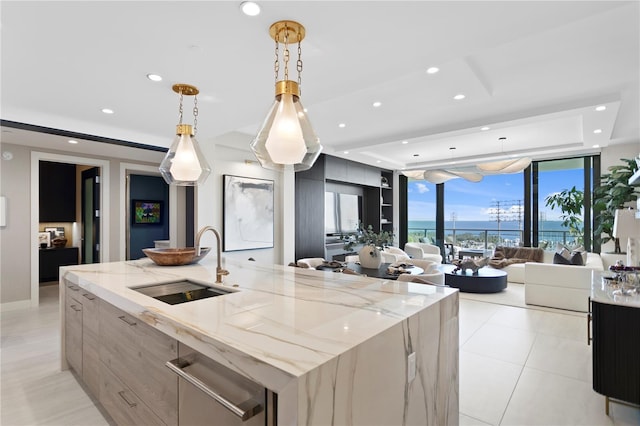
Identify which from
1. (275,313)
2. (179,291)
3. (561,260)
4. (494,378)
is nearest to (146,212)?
(179,291)

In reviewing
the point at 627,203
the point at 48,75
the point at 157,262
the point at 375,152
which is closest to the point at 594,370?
the point at 157,262

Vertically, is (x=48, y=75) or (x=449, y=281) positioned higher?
(x=48, y=75)

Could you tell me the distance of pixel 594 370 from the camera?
7.09ft

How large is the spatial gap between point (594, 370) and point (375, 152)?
5802mm

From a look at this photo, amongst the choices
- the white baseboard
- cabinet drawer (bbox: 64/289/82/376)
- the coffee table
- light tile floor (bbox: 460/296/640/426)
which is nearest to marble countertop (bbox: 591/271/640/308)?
light tile floor (bbox: 460/296/640/426)

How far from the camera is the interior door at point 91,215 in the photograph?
19.0 ft

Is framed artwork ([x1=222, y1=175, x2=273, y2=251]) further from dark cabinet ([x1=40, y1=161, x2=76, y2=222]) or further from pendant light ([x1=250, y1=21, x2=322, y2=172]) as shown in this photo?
dark cabinet ([x1=40, y1=161, x2=76, y2=222])

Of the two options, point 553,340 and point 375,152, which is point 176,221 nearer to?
point 375,152

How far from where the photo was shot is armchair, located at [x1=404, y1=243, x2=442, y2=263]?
789cm

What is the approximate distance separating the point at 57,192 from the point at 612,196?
10.7m

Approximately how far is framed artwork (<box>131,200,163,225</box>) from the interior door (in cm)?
90

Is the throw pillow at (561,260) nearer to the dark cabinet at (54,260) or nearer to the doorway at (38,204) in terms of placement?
the doorway at (38,204)

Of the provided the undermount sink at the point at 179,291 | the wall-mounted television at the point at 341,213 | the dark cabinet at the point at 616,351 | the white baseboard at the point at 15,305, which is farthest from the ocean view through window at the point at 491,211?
the white baseboard at the point at 15,305

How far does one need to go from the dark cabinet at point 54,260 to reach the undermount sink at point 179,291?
237 inches
